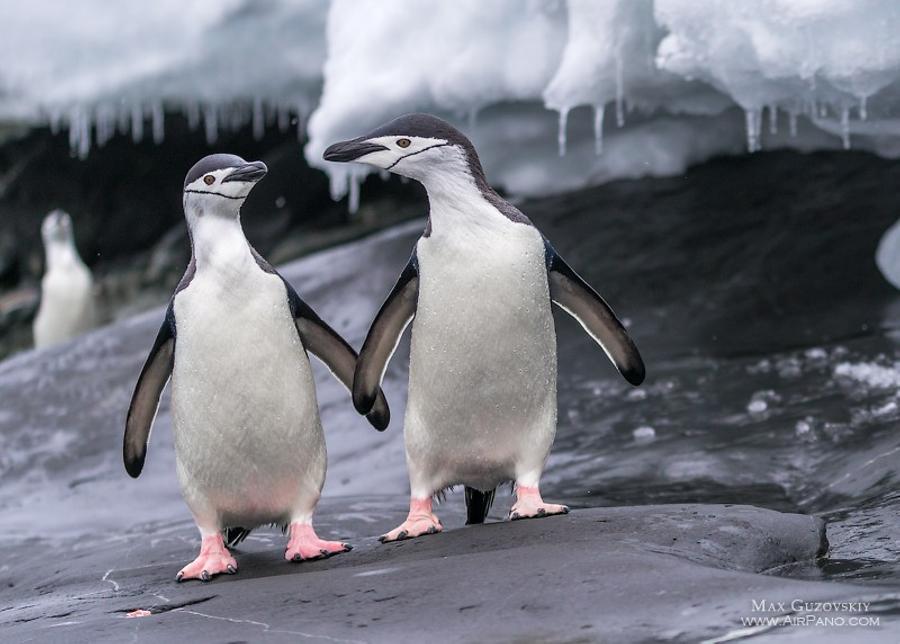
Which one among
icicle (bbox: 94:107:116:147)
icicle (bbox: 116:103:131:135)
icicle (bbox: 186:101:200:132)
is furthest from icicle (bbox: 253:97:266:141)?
icicle (bbox: 94:107:116:147)

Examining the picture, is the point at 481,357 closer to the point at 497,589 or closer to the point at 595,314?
the point at 595,314

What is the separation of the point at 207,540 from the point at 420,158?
3.87 ft

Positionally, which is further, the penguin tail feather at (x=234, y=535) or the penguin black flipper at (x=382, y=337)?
the penguin tail feather at (x=234, y=535)

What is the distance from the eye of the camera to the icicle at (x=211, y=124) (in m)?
9.07

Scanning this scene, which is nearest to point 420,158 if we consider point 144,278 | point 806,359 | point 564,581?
point 564,581

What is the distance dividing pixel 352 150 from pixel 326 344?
589 millimetres

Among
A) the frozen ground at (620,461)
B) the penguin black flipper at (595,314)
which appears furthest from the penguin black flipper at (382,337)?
the frozen ground at (620,461)

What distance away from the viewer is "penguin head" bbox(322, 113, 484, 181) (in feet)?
11.8

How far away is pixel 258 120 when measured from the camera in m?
9.08

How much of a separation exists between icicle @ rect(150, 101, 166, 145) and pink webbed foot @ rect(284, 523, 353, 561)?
18.9 ft

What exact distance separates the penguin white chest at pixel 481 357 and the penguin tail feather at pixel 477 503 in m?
0.13

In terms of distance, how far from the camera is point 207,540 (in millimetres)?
3662

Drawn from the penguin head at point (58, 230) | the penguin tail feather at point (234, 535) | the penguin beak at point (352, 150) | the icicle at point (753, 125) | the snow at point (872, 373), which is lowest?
the penguin head at point (58, 230)

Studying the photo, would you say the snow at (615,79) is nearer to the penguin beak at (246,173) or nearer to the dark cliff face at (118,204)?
the dark cliff face at (118,204)
